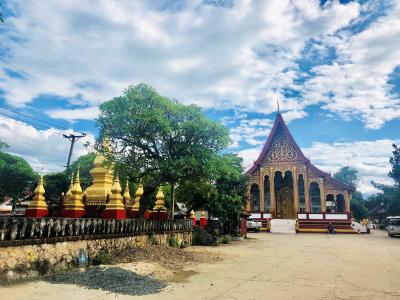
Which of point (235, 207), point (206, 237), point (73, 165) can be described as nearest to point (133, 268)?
point (206, 237)

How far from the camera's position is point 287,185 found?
42.2 meters

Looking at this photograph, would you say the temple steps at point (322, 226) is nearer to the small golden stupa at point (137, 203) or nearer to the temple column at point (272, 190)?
the temple column at point (272, 190)

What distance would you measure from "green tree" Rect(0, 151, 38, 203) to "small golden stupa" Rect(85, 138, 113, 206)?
64.1 feet

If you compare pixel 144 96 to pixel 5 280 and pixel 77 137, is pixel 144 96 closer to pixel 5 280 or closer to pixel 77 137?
pixel 5 280

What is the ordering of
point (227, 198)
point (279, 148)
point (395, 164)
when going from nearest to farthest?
point (227, 198)
point (395, 164)
point (279, 148)

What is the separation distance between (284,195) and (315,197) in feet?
11.7

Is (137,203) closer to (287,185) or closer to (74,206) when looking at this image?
(74,206)

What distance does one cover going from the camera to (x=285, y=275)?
9414 millimetres

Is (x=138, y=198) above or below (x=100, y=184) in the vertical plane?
below

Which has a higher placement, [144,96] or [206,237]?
[144,96]

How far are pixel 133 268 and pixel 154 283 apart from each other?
1691 millimetres

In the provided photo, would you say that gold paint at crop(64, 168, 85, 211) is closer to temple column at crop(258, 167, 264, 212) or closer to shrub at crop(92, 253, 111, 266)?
shrub at crop(92, 253, 111, 266)

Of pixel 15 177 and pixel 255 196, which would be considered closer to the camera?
pixel 15 177

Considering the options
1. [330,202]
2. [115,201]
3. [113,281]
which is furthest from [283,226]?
[113,281]
